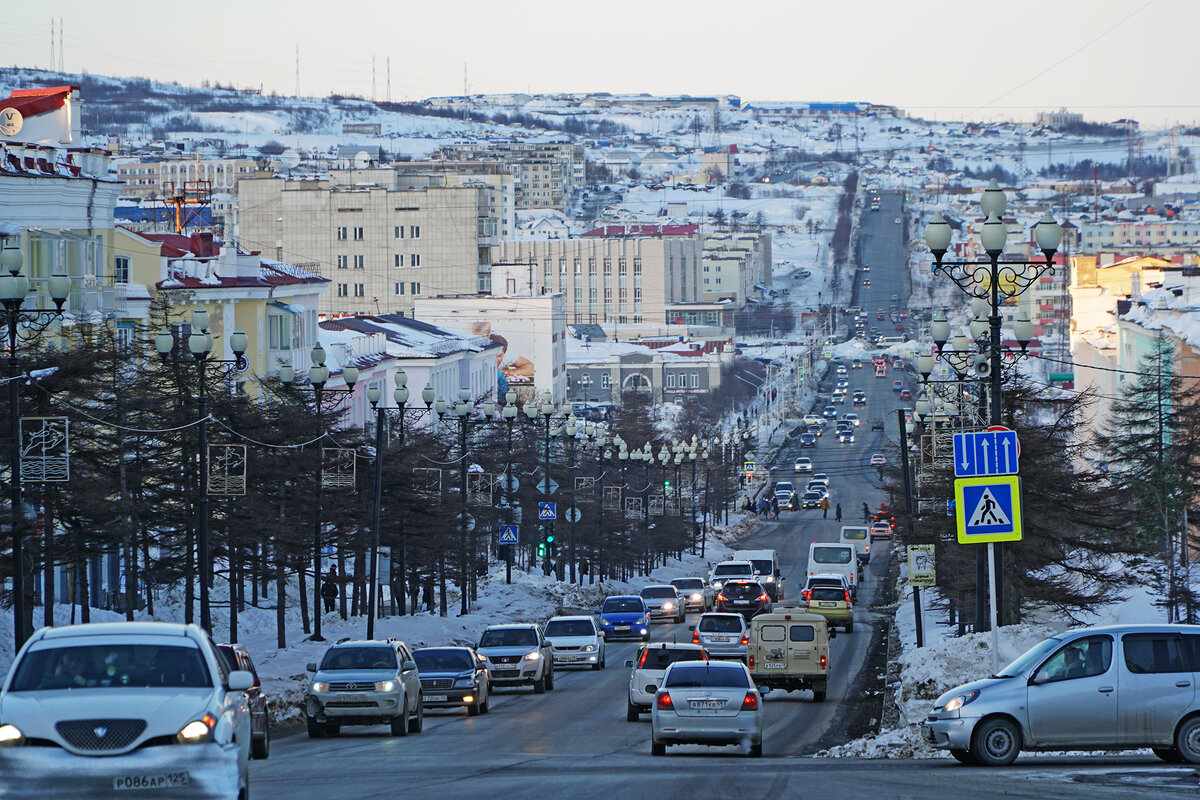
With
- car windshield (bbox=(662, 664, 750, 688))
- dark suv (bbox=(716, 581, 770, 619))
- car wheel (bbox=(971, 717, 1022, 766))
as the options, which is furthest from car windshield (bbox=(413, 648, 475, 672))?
dark suv (bbox=(716, 581, 770, 619))

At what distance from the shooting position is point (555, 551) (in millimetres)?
81000

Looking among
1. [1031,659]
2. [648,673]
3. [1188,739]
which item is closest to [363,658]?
[648,673]

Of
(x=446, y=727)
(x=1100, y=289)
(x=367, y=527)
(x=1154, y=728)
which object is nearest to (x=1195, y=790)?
(x=1154, y=728)

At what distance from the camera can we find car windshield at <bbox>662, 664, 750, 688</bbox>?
26.9 m

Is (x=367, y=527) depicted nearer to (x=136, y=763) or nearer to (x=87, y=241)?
(x=87, y=241)

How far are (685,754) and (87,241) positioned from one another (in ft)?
130

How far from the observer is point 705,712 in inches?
1048

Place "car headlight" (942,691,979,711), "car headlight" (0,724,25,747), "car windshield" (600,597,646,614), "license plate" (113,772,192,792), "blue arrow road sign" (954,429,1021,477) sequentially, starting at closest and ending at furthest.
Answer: "license plate" (113,772,192,792) → "car headlight" (0,724,25,747) → "car headlight" (942,691,979,711) → "blue arrow road sign" (954,429,1021,477) → "car windshield" (600,597,646,614)

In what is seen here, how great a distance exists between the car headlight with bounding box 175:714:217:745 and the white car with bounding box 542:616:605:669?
112 feet

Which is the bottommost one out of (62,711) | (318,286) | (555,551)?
(555,551)

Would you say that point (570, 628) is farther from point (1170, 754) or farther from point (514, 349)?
point (514, 349)

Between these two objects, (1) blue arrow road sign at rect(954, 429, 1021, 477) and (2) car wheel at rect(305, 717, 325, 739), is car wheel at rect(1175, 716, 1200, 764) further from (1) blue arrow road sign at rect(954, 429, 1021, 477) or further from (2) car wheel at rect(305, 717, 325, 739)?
(2) car wheel at rect(305, 717, 325, 739)

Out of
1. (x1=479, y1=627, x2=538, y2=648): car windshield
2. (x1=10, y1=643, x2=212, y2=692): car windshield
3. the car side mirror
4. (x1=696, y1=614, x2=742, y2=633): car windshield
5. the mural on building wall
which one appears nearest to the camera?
(x1=10, y1=643, x2=212, y2=692): car windshield

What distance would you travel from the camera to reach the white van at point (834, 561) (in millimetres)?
80375
